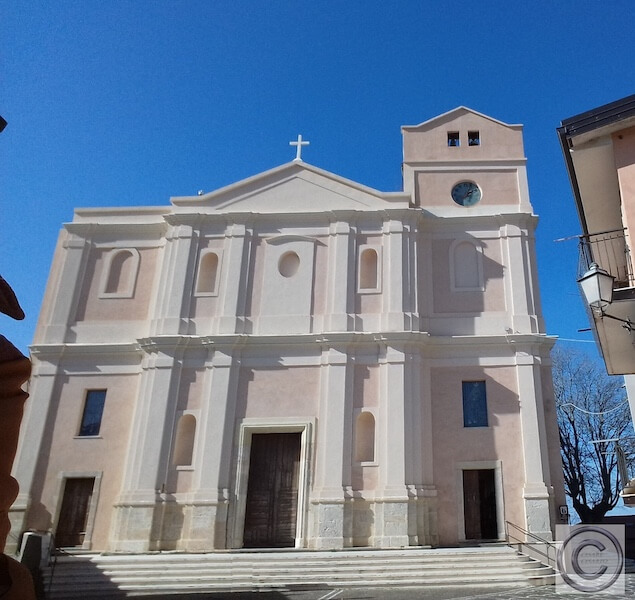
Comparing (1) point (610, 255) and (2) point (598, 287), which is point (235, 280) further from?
(2) point (598, 287)

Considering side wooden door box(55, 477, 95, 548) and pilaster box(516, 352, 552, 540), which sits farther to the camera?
side wooden door box(55, 477, 95, 548)

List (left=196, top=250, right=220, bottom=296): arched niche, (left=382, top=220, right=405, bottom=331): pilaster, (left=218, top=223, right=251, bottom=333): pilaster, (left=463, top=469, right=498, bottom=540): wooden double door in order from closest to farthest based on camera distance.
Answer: (left=463, top=469, right=498, bottom=540): wooden double door → (left=382, top=220, right=405, bottom=331): pilaster → (left=218, top=223, right=251, bottom=333): pilaster → (left=196, top=250, right=220, bottom=296): arched niche

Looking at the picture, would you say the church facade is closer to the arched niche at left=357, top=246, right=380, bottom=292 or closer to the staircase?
the arched niche at left=357, top=246, right=380, bottom=292

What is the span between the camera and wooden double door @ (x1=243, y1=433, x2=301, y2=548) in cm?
1561

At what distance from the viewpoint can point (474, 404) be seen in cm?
1688

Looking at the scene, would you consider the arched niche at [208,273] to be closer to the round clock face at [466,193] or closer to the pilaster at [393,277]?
the pilaster at [393,277]

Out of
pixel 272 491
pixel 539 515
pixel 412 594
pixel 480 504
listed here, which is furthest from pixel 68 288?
pixel 539 515

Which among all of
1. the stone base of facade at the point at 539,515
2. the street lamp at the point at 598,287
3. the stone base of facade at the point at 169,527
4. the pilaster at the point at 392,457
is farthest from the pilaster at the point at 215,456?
the street lamp at the point at 598,287

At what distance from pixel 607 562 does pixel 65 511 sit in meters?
14.0

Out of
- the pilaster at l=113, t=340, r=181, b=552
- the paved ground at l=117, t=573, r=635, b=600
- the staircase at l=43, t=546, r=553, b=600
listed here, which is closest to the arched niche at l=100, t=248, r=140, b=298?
the pilaster at l=113, t=340, r=181, b=552

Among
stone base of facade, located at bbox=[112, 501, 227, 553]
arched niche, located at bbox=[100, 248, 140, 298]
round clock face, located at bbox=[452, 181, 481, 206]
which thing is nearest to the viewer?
stone base of facade, located at bbox=[112, 501, 227, 553]

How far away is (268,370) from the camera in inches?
682

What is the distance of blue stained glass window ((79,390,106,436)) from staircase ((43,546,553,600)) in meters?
4.33

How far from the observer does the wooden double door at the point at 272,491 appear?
51.2ft
